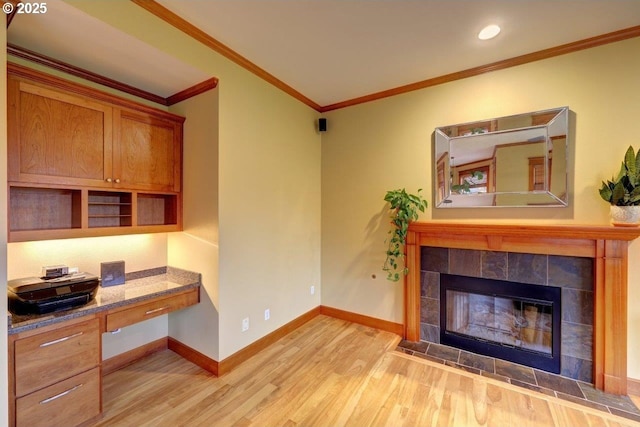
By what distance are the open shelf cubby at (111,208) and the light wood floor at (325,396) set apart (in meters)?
1.29

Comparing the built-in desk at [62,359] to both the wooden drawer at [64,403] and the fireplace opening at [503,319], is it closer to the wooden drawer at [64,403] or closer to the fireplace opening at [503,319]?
the wooden drawer at [64,403]

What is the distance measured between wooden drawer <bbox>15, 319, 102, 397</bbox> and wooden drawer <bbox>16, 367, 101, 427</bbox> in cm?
4

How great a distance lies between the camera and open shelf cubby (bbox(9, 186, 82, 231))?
180cm

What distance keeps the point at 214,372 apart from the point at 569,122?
3611 mm

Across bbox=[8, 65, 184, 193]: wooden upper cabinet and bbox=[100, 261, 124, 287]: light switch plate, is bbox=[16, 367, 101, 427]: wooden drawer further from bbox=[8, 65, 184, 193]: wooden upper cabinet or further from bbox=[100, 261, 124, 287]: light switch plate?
bbox=[8, 65, 184, 193]: wooden upper cabinet

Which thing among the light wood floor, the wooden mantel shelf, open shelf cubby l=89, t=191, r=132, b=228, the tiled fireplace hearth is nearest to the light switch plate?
open shelf cubby l=89, t=191, r=132, b=228

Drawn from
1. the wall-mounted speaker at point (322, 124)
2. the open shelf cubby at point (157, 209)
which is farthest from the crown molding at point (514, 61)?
the open shelf cubby at point (157, 209)

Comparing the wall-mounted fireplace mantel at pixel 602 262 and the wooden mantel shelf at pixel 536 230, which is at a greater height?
the wooden mantel shelf at pixel 536 230

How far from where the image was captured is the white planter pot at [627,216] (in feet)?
6.12

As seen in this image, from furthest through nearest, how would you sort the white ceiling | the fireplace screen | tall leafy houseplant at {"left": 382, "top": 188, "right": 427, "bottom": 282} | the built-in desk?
tall leafy houseplant at {"left": 382, "top": 188, "right": 427, "bottom": 282}, the fireplace screen, the white ceiling, the built-in desk

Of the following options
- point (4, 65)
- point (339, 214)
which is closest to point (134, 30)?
point (4, 65)

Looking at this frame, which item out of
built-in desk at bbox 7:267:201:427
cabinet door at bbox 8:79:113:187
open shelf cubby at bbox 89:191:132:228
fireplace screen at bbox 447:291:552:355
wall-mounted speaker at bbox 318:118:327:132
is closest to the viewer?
built-in desk at bbox 7:267:201:427

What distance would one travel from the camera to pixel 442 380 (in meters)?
2.18

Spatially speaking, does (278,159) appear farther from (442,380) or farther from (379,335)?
(442,380)
